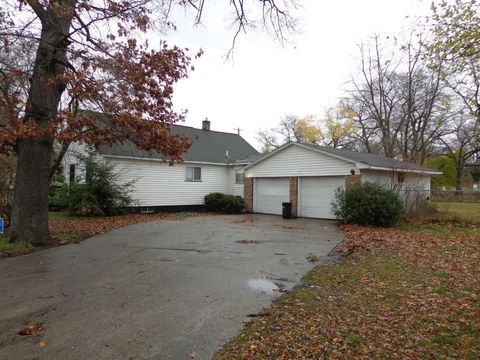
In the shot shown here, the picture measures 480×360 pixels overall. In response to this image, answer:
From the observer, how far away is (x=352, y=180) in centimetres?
1526

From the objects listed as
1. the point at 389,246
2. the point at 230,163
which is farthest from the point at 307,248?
the point at 230,163

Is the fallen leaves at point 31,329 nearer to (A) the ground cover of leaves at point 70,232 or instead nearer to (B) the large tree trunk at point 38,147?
(A) the ground cover of leaves at point 70,232

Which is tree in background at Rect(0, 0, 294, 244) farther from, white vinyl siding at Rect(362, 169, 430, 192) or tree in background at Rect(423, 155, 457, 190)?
tree in background at Rect(423, 155, 457, 190)

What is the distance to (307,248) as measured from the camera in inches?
360

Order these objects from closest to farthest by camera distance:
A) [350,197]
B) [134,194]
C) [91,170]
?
[350,197]
[91,170]
[134,194]

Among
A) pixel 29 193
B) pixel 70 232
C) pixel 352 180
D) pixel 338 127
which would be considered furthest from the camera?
pixel 338 127

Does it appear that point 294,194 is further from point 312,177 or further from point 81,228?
point 81,228

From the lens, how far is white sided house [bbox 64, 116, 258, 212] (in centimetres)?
1808

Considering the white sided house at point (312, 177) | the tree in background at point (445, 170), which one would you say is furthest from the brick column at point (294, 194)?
the tree in background at point (445, 170)

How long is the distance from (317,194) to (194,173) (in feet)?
26.3

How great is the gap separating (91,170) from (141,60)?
9.47 m

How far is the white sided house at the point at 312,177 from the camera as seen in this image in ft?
51.6

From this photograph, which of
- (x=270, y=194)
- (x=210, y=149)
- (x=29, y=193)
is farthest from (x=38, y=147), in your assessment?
(x=210, y=149)

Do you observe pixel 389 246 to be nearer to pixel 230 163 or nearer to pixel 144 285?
pixel 144 285
